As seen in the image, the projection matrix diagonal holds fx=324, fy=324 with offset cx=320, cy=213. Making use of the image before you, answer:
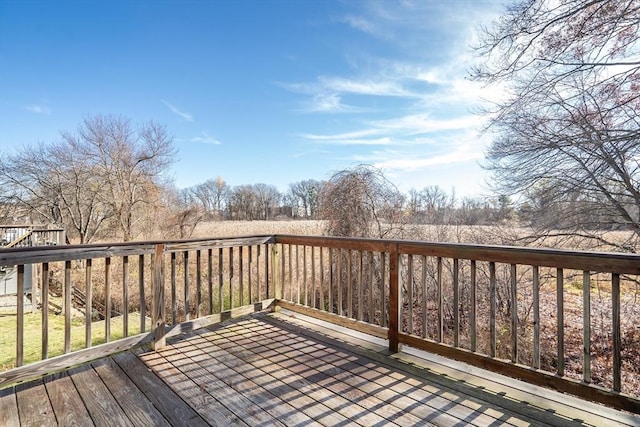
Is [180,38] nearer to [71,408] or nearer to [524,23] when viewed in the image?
[524,23]

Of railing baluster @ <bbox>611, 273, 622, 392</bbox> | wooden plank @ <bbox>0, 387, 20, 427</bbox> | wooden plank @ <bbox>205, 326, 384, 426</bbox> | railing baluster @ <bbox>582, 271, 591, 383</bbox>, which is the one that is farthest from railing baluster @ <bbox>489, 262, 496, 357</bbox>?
wooden plank @ <bbox>0, 387, 20, 427</bbox>

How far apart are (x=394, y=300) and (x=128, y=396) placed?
2097mm

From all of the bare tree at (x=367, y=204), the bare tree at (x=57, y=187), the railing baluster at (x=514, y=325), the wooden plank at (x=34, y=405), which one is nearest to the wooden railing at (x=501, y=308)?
the railing baluster at (x=514, y=325)

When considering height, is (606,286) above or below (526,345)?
above

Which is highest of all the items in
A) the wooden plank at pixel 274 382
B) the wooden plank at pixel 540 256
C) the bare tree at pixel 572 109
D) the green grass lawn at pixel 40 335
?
the bare tree at pixel 572 109

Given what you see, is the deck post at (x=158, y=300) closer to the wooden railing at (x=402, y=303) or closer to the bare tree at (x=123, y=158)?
the wooden railing at (x=402, y=303)

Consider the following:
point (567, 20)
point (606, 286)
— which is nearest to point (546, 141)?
point (567, 20)

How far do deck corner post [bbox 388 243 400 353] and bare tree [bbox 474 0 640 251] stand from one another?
4.19 m

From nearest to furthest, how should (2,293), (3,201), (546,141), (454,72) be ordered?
1. (546,141)
2. (454,72)
3. (2,293)
4. (3,201)

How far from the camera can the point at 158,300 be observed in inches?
118

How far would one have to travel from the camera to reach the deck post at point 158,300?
295cm

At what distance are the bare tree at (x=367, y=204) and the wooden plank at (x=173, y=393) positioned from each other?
4150mm

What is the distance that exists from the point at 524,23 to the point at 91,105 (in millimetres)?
14132

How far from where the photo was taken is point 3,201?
12.3 metres
